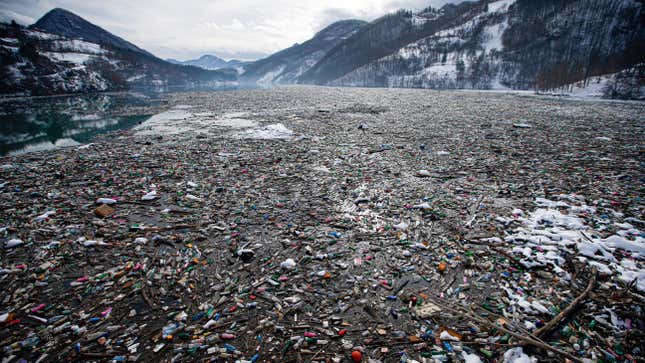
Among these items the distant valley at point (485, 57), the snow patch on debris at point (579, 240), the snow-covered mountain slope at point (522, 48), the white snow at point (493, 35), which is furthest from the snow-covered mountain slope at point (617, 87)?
the white snow at point (493, 35)

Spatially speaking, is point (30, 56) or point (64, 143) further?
point (30, 56)

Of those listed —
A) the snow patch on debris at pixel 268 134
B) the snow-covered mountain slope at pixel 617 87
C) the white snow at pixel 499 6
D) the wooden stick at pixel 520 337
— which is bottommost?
the wooden stick at pixel 520 337

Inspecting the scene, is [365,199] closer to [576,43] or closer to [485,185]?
[485,185]

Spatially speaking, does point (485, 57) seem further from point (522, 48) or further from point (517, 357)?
point (517, 357)

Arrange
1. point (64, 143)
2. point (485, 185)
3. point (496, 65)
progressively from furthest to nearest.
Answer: point (496, 65) < point (64, 143) < point (485, 185)

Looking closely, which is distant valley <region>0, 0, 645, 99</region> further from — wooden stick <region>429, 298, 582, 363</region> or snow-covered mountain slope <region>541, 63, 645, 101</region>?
wooden stick <region>429, 298, 582, 363</region>

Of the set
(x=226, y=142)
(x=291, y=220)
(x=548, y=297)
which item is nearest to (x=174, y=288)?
(x=291, y=220)

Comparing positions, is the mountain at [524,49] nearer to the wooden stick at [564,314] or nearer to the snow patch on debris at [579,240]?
the snow patch on debris at [579,240]
